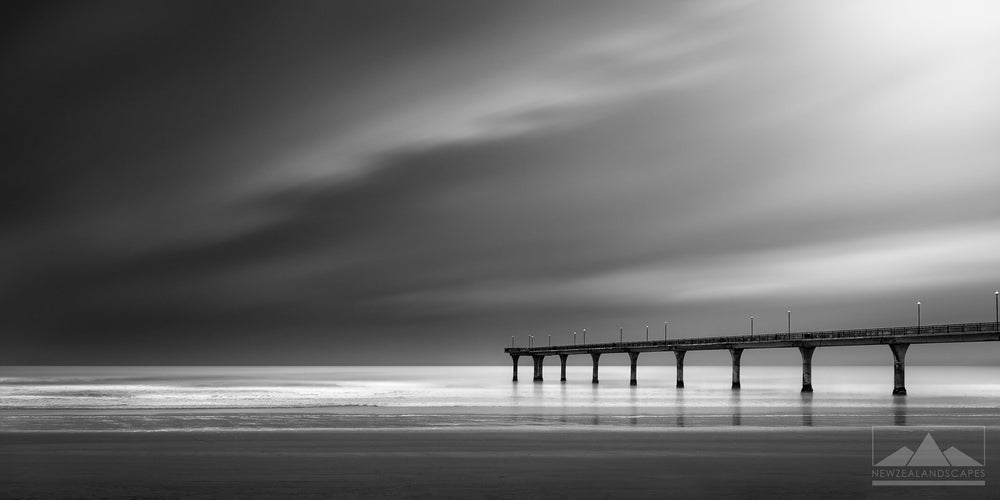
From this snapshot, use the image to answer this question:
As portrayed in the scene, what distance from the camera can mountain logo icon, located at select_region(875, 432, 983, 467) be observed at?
2345 cm

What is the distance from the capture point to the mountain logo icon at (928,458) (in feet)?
76.9

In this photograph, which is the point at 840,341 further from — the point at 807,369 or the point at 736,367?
the point at 736,367

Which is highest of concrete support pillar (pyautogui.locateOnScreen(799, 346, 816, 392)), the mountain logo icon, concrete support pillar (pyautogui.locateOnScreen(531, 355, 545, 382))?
the mountain logo icon

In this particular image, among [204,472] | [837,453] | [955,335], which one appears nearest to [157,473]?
[204,472]

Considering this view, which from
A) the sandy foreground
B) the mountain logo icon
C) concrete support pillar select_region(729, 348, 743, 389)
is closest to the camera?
the sandy foreground

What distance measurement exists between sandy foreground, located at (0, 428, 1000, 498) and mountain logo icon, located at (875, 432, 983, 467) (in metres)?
0.77

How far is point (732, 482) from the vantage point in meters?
20.5

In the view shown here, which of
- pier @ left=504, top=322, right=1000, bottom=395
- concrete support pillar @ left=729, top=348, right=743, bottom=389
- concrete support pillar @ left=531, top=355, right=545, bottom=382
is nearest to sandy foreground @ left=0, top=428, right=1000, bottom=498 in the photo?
pier @ left=504, top=322, right=1000, bottom=395

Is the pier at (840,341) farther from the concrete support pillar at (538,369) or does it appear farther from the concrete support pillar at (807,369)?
the concrete support pillar at (538,369)

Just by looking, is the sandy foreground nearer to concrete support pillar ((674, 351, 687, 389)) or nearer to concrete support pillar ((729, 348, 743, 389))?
concrete support pillar ((729, 348, 743, 389))

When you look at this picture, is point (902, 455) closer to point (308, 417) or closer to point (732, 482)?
point (732, 482)

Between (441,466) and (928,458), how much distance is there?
1364 cm

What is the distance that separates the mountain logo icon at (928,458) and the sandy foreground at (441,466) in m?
0.77

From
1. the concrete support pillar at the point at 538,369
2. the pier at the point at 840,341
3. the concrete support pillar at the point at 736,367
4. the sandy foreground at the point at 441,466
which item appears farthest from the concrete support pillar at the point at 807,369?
the sandy foreground at the point at 441,466
